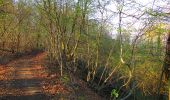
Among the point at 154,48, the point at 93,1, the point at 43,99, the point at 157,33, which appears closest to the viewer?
the point at 43,99

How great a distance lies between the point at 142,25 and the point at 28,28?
40.0 meters

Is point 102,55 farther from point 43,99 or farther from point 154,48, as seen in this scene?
point 43,99

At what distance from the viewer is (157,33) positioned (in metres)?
20.2

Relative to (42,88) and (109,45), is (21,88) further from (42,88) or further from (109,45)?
(109,45)

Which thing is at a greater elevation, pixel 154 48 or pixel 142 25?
pixel 142 25

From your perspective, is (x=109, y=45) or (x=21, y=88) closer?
(x=21, y=88)

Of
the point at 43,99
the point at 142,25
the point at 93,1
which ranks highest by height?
the point at 93,1

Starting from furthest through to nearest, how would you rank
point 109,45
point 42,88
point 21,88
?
1. point 109,45
2. point 42,88
3. point 21,88

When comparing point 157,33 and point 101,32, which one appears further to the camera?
point 101,32

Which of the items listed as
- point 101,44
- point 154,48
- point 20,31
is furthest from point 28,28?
point 154,48

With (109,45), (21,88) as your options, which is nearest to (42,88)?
(21,88)

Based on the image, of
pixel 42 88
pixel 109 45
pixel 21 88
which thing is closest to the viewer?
pixel 21 88

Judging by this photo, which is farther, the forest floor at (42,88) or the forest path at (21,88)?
the forest floor at (42,88)

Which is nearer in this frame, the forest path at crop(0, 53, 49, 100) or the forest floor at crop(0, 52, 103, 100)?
the forest path at crop(0, 53, 49, 100)
